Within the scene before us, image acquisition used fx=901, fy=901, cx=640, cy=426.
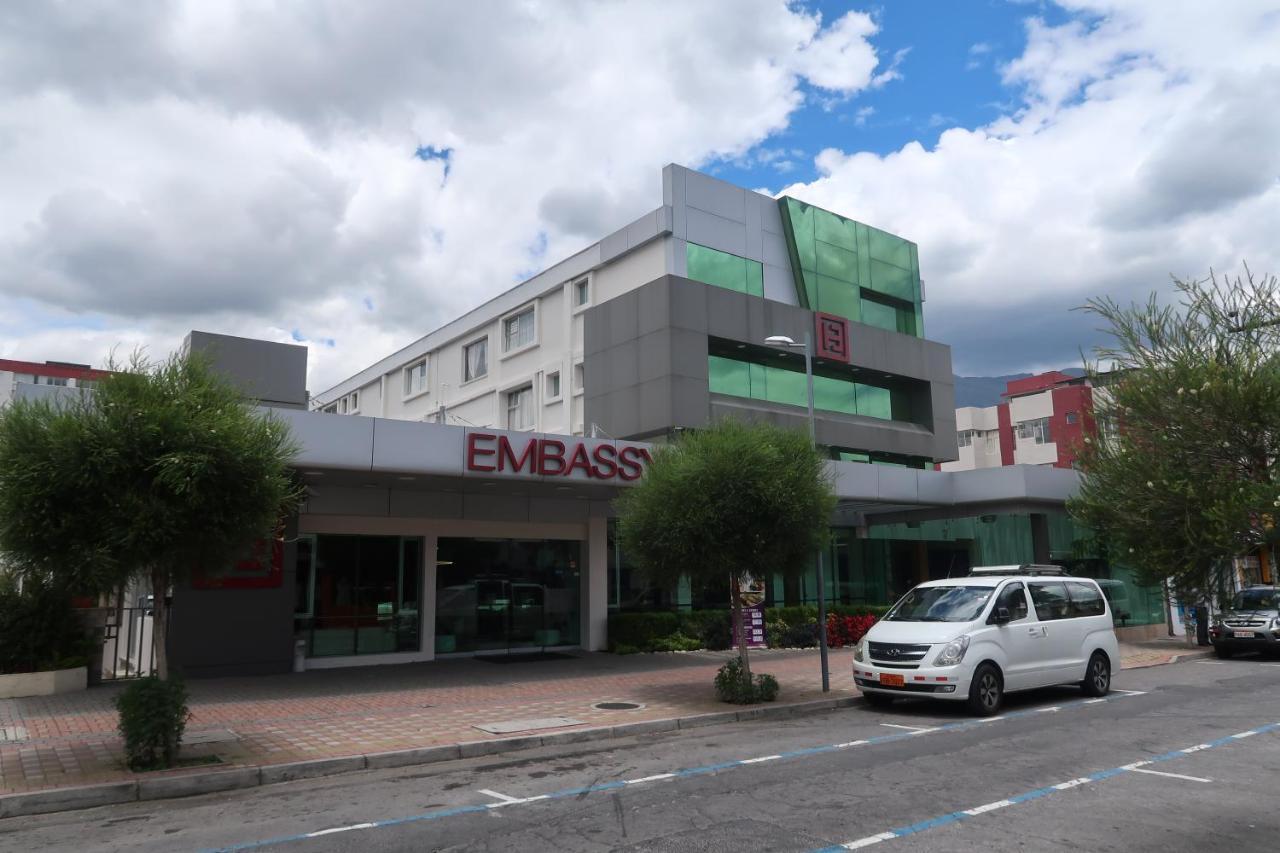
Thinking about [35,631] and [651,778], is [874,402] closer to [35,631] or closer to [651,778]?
[651,778]

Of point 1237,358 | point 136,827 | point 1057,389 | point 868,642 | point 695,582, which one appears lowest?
point 136,827

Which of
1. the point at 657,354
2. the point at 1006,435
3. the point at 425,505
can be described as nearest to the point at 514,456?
the point at 425,505

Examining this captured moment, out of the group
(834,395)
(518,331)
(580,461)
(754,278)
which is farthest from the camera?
(518,331)

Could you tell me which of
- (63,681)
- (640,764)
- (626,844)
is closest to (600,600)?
(63,681)

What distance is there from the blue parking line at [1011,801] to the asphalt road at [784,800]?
2 cm

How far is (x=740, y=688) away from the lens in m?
14.0

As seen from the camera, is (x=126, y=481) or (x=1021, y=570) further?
(x=1021, y=570)

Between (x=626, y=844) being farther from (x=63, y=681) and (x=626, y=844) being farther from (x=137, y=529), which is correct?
(x=63, y=681)

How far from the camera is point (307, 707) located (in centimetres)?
1342

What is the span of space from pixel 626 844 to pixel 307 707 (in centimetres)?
845

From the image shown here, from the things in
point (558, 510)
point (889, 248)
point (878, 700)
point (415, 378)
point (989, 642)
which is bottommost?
point (878, 700)

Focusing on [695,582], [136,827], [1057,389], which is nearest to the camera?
[136,827]

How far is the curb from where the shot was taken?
828cm

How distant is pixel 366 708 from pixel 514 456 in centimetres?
521
